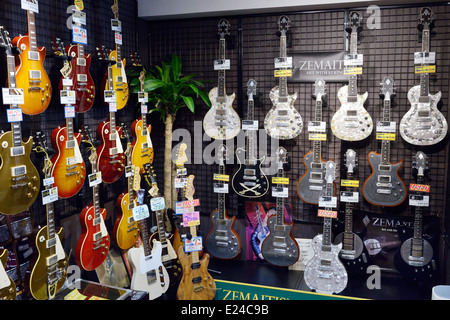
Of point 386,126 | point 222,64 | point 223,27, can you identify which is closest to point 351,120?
point 386,126

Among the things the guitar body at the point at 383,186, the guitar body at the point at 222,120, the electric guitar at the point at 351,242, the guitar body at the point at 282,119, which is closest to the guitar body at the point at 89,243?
the guitar body at the point at 222,120

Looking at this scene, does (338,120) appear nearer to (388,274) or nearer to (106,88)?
(388,274)

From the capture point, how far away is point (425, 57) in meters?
3.77

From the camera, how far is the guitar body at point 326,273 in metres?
3.83

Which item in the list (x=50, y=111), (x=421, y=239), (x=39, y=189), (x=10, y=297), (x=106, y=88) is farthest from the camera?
(x=421, y=239)

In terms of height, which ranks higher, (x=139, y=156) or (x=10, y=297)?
(x=139, y=156)

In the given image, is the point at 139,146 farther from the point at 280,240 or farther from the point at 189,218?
the point at 280,240

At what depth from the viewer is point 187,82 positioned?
164 inches

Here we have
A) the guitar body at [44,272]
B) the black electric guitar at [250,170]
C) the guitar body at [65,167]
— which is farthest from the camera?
the black electric guitar at [250,170]

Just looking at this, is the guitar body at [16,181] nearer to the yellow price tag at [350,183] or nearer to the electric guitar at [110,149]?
the electric guitar at [110,149]

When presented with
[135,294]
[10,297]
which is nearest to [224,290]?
[135,294]

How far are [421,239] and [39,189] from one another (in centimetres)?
328

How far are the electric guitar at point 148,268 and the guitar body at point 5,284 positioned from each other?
1027mm

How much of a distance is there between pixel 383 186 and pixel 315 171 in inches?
25.0
